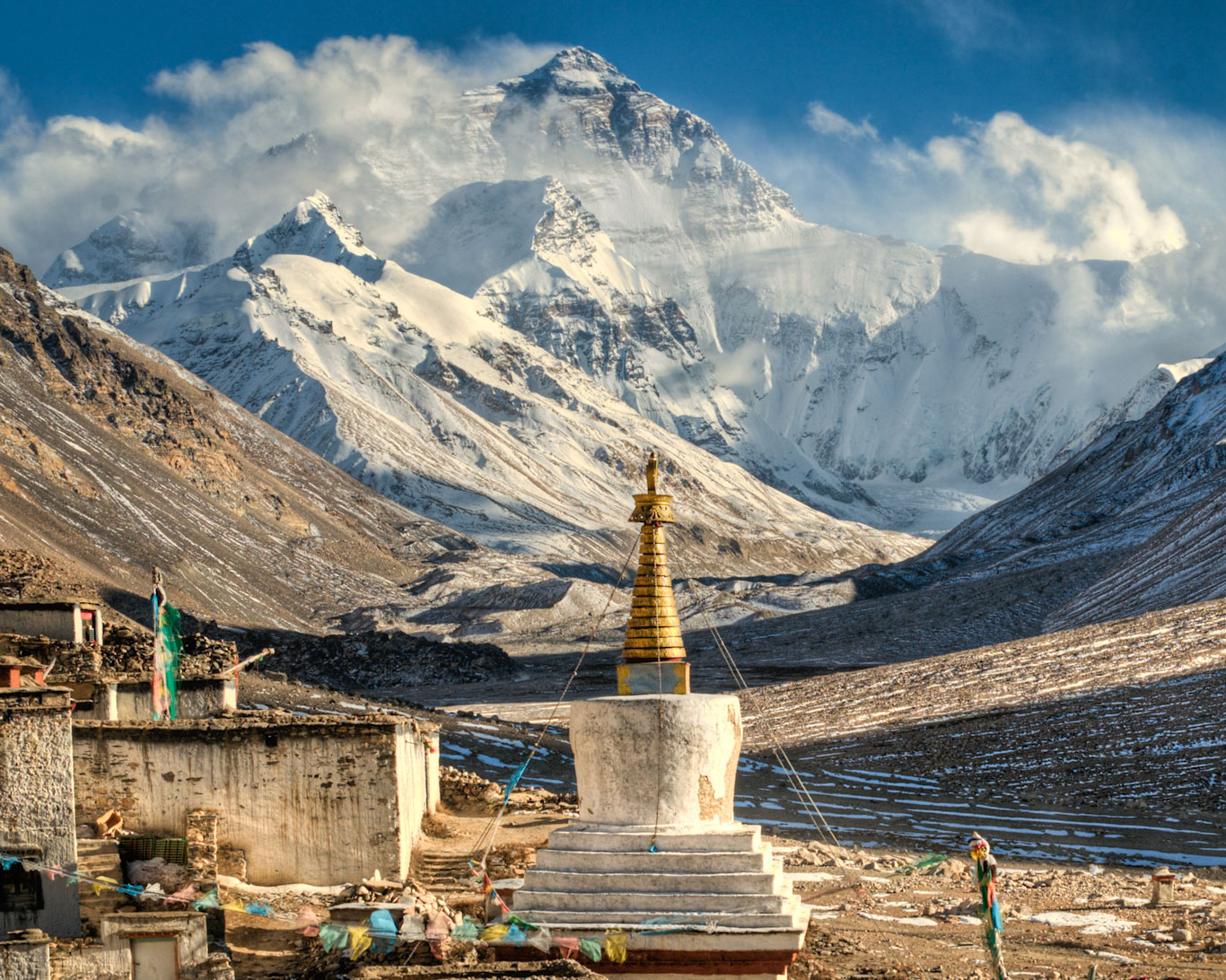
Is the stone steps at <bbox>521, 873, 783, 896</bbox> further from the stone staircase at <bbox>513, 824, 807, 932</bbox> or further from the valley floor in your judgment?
the valley floor

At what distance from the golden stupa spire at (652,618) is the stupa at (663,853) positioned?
1.1 inches

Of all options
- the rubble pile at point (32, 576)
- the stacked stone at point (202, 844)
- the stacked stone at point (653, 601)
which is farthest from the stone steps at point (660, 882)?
the rubble pile at point (32, 576)

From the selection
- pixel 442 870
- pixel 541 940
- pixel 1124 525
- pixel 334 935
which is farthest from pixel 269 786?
pixel 1124 525

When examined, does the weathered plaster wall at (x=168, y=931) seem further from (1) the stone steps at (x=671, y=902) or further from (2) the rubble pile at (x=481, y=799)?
(2) the rubble pile at (x=481, y=799)

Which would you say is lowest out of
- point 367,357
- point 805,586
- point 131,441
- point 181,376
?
point 805,586

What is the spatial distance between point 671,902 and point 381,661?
6025cm

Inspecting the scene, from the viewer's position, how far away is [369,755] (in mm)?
18578

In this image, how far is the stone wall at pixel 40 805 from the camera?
50.3 feet

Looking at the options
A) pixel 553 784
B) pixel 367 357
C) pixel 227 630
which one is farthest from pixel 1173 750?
pixel 367 357

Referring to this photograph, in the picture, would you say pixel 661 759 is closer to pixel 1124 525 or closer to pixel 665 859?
pixel 665 859

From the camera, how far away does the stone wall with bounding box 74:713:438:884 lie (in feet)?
58.3

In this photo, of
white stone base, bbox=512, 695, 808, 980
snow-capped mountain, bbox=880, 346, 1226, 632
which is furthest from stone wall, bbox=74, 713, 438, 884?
snow-capped mountain, bbox=880, 346, 1226, 632

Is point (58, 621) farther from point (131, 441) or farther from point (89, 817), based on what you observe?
point (131, 441)

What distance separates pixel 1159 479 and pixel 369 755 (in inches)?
3850
